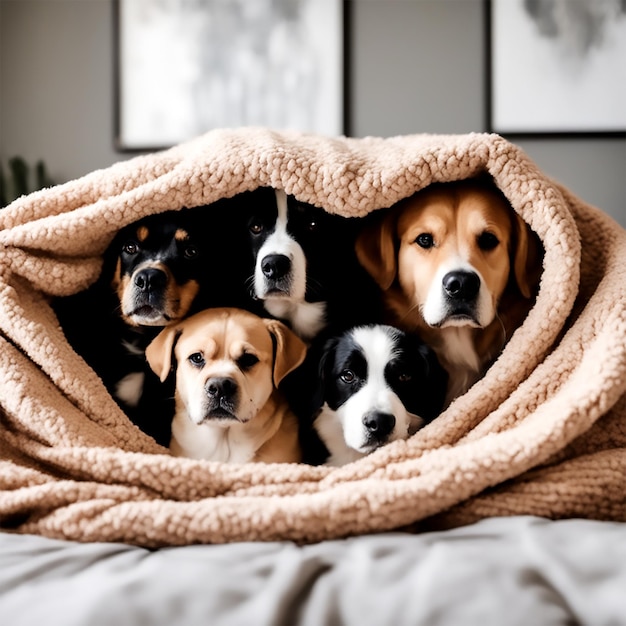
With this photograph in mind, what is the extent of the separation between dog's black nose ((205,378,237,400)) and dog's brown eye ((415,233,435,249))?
431mm

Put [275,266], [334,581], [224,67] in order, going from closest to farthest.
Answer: [334,581] < [275,266] < [224,67]

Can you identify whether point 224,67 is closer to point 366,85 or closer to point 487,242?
point 366,85

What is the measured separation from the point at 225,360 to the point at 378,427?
1.00 feet

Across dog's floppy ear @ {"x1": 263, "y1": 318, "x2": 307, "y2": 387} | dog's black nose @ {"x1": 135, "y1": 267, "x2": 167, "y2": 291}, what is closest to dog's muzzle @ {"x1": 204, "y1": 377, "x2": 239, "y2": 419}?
dog's floppy ear @ {"x1": 263, "y1": 318, "x2": 307, "y2": 387}

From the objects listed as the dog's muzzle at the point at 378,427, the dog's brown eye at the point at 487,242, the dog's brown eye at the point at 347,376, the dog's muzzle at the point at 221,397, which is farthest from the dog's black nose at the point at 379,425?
the dog's brown eye at the point at 487,242

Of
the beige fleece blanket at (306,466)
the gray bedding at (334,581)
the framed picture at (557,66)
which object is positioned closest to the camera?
the gray bedding at (334,581)

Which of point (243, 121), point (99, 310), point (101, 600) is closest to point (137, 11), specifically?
point (243, 121)

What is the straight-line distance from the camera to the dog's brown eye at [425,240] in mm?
1241

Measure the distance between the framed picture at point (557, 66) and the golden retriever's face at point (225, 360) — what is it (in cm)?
177

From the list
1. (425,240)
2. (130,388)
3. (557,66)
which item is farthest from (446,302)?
(557,66)

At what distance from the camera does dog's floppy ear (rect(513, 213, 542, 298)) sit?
123cm

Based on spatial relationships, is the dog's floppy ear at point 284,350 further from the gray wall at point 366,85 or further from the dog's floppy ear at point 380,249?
the gray wall at point 366,85

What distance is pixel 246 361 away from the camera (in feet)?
4.02

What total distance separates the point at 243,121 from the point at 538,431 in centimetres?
212
